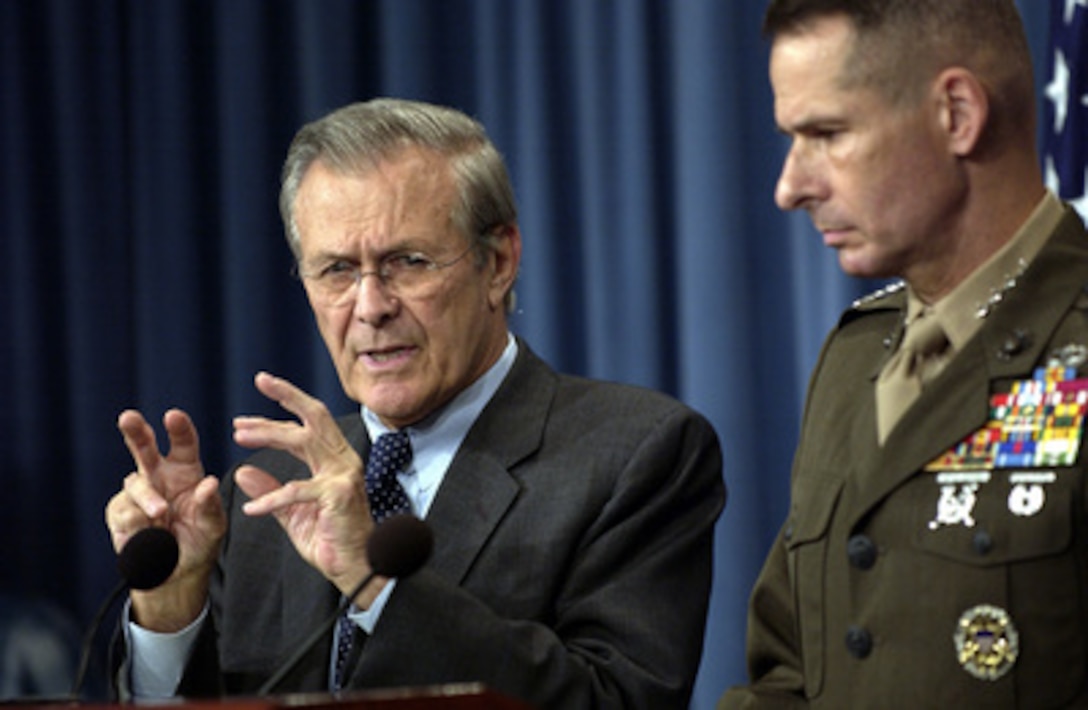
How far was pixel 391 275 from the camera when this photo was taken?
2389 millimetres

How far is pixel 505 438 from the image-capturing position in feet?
7.88

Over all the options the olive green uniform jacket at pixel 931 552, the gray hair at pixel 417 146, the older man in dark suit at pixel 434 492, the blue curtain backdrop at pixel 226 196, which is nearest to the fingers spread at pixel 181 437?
the older man in dark suit at pixel 434 492

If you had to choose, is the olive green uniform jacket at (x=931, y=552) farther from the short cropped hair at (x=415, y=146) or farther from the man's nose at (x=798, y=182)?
the short cropped hair at (x=415, y=146)

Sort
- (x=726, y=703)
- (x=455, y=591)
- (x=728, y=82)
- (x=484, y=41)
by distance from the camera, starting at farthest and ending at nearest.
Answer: (x=484, y=41) → (x=728, y=82) → (x=455, y=591) → (x=726, y=703)

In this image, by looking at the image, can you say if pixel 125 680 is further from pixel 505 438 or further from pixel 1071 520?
pixel 1071 520

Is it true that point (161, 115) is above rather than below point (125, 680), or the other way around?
above

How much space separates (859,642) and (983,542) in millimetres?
170

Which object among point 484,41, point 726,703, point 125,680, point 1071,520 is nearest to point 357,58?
point 484,41

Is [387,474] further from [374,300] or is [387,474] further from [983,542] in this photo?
[983,542]

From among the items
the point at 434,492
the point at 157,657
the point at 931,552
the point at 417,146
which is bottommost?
the point at 157,657

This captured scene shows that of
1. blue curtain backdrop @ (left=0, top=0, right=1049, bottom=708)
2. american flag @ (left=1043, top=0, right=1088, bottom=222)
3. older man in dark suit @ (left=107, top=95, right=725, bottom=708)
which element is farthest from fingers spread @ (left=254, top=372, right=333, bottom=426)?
blue curtain backdrop @ (left=0, top=0, right=1049, bottom=708)

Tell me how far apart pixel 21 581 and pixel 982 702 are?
2647 millimetres

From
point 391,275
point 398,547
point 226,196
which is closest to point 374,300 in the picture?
point 391,275

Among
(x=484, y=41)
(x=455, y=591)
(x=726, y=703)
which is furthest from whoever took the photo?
(x=484, y=41)
